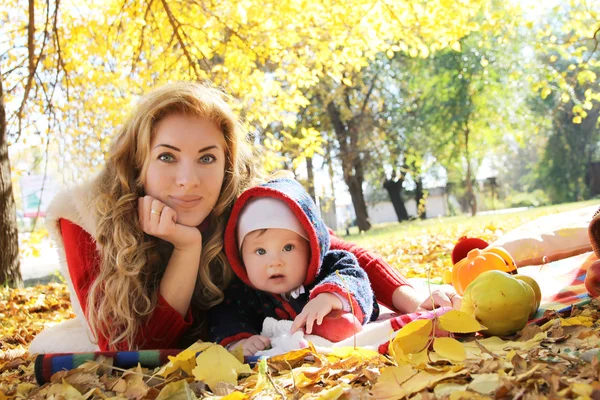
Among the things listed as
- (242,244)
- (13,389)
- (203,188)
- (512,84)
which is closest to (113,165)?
(203,188)

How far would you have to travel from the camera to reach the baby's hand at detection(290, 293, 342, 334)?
6.22 feet

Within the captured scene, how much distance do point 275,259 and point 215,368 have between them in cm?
66

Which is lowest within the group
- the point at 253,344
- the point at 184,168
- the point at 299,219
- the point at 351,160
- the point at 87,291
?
the point at 253,344

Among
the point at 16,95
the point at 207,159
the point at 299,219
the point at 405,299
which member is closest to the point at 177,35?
the point at 16,95

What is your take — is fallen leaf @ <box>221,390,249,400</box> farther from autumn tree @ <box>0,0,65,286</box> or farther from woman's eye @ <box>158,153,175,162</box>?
autumn tree @ <box>0,0,65,286</box>

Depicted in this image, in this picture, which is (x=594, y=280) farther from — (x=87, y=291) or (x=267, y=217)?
(x=87, y=291)

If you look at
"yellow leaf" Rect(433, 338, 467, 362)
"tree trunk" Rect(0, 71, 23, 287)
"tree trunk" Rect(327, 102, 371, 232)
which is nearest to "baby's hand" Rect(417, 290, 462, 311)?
"yellow leaf" Rect(433, 338, 467, 362)

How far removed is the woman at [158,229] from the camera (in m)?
2.14

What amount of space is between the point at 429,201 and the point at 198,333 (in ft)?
119

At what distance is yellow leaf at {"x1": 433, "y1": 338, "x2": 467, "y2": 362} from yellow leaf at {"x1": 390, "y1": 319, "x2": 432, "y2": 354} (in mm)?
90

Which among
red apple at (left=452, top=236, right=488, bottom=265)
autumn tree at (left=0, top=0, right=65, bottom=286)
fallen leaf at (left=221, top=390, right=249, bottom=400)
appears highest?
autumn tree at (left=0, top=0, right=65, bottom=286)

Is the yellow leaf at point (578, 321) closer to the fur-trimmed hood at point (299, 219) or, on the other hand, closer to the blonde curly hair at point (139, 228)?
the fur-trimmed hood at point (299, 219)

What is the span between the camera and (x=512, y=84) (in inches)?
778

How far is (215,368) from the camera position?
1466mm
